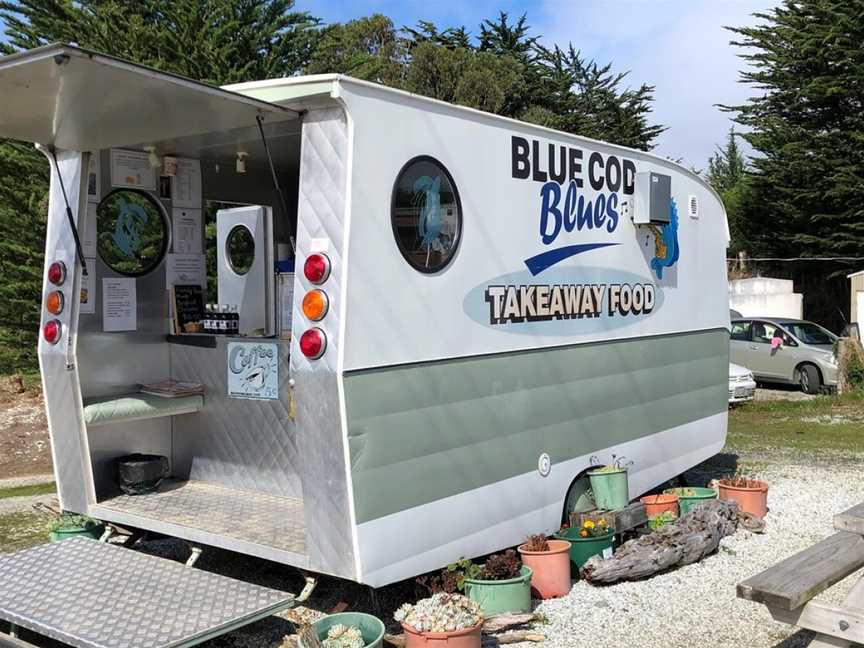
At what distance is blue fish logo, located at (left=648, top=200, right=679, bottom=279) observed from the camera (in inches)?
277

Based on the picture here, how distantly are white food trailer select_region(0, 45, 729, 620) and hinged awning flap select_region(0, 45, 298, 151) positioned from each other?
0.8 inches

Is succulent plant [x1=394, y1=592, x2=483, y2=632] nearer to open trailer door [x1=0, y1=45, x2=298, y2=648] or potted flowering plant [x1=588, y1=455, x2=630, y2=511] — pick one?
open trailer door [x1=0, y1=45, x2=298, y2=648]

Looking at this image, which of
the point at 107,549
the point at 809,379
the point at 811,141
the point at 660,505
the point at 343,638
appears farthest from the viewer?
the point at 811,141

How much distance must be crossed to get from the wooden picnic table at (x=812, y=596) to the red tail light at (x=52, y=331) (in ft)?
12.9

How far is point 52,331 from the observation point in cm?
537

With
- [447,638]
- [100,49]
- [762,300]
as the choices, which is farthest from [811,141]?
[447,638]

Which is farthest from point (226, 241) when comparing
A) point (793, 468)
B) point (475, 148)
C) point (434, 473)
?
point (793, 468)

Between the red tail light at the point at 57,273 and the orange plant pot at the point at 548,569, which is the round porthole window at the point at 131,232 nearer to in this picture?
the red tail light at the point at 57,273

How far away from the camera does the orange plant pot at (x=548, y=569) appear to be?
5.32 meters

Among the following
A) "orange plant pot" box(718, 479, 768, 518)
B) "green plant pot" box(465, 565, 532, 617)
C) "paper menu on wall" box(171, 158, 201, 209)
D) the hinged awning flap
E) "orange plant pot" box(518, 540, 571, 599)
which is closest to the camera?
the hinged awning flap

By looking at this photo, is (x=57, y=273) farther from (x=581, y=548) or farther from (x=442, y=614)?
(x=581, y=548)

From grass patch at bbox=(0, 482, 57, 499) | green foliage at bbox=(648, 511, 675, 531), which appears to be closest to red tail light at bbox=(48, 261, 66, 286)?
green foliage at bbox=(648, 511, 675, 531)

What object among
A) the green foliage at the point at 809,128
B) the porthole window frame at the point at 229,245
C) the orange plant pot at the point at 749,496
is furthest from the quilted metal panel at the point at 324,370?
the green foliage at the point at 809,128

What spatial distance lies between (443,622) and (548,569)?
4.08 ft
